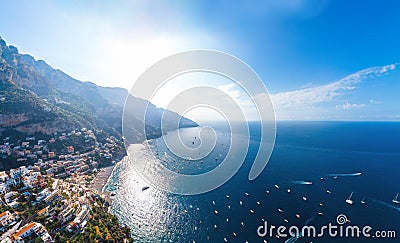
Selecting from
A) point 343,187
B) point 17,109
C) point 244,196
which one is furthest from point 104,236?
point 17,109

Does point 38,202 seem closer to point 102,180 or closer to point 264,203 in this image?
point 102,180

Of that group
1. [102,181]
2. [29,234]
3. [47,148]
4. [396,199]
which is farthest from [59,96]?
[396,199]

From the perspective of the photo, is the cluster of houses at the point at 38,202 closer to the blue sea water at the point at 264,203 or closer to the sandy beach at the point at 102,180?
the sandy beach at the point at 102,180

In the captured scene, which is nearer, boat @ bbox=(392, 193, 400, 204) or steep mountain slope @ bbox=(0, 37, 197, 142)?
boat @ bbox=(392, 193, 400, 204)

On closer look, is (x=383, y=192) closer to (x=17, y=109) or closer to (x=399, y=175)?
(x=399, y=175)

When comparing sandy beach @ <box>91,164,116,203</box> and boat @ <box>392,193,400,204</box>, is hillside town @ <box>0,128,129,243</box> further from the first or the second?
boat @ <box>392,193,400,204</box>

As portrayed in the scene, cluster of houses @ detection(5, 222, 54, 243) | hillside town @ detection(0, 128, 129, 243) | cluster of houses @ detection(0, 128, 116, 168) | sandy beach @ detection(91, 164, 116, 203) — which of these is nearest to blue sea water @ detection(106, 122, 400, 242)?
sandy beach @ detection(91, 164, 116, 203)
